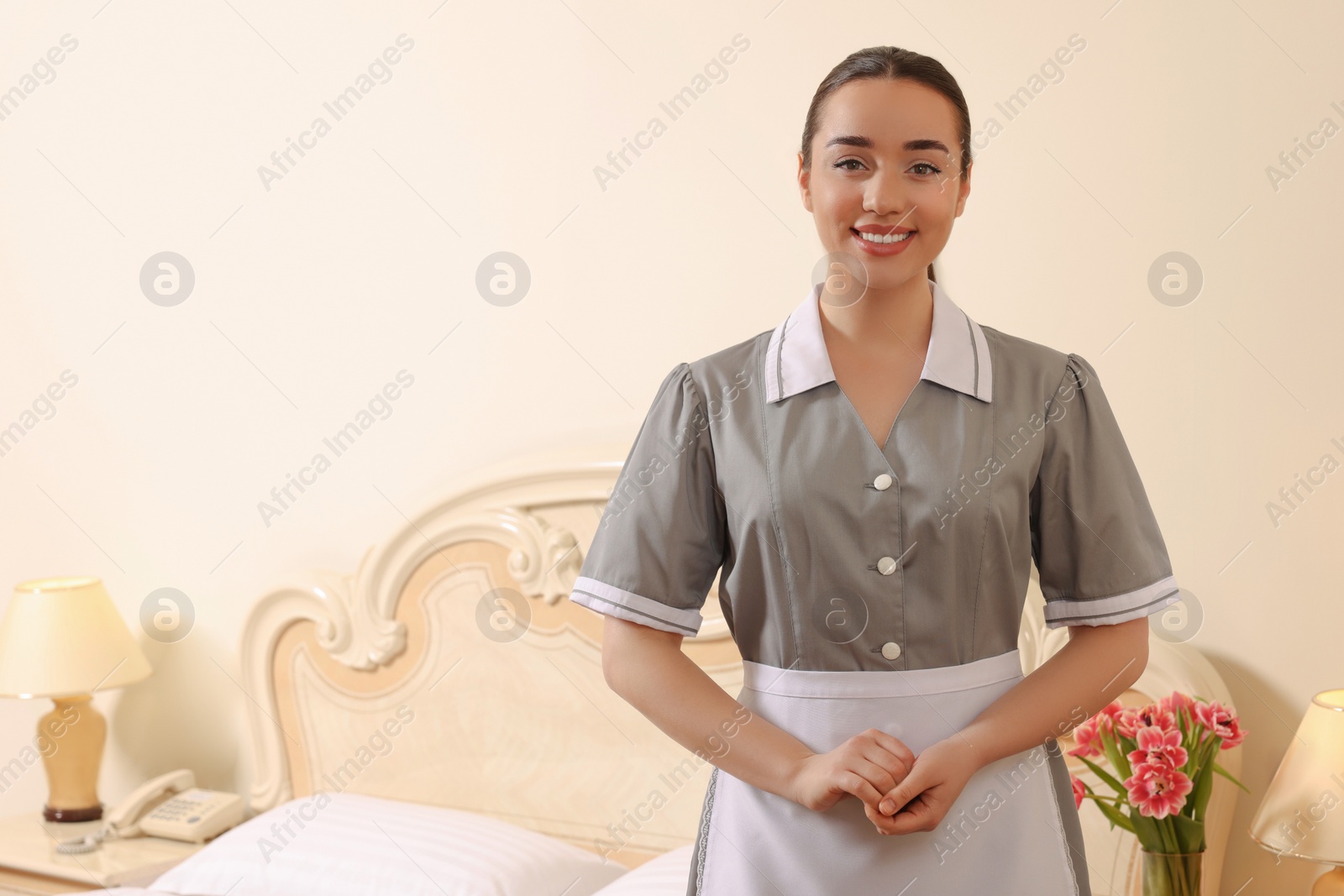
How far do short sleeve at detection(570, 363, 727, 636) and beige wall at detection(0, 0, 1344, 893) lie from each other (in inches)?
43.1

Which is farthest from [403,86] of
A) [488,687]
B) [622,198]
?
[488,687]

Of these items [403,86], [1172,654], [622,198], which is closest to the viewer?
[1172,654]

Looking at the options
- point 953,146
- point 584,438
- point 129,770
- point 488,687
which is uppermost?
point 953,146

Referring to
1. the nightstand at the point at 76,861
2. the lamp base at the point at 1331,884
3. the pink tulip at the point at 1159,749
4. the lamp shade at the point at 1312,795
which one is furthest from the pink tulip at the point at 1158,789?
the nightstand at the point at 76,861

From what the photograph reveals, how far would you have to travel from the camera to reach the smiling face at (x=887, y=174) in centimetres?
88

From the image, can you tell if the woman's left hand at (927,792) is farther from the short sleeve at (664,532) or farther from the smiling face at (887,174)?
the smiling face at (887,174)

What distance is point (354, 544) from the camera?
2.52 metres

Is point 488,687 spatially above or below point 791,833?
below

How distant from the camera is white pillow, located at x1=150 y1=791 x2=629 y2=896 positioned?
1.90 meters

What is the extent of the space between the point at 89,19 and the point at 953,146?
2548 millimetres

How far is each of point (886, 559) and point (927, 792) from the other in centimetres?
17

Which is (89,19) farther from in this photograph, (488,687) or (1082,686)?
(1082,686)

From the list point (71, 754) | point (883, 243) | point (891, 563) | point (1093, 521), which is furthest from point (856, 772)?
point (71, 754)

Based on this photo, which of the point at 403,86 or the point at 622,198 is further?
the point at 403,86
